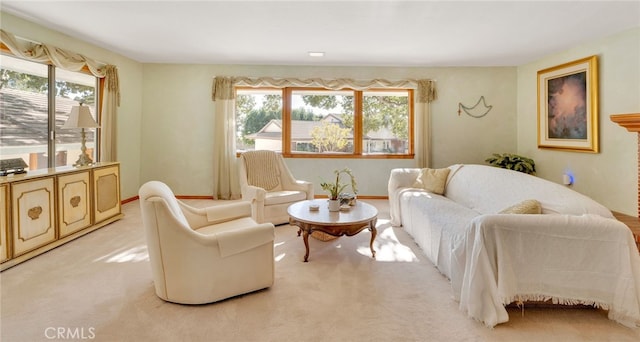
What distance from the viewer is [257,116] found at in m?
5.70

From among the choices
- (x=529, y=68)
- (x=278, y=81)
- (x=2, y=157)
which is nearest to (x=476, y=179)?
(x=529, y=68)

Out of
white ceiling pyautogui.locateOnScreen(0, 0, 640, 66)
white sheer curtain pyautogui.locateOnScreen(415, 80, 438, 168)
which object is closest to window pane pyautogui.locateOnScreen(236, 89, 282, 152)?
white ceiling pyautogui.locateOnScreen(0, 0, 640, 66)

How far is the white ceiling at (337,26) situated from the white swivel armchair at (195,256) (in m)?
2.16

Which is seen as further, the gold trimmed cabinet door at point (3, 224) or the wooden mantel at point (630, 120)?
the wooden mantel at point (630, 120)

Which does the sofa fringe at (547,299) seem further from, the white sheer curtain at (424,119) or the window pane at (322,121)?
the window pane at (322,121)

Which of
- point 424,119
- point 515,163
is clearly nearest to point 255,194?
point 424,119

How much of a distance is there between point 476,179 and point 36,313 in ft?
13.5

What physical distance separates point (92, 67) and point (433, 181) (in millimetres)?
4943

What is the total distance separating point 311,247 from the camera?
3.24 metres

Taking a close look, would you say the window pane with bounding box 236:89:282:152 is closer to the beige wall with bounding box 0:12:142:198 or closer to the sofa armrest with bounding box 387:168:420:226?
the beige wall with bounding box 0:12:142:198

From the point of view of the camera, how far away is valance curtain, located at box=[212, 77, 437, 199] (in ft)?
17.9

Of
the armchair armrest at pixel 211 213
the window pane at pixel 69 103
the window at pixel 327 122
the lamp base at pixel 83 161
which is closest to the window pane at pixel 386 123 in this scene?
the window at pixel 327 122

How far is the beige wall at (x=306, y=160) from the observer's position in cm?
553

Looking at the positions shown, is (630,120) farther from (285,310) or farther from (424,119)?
(285,310)
